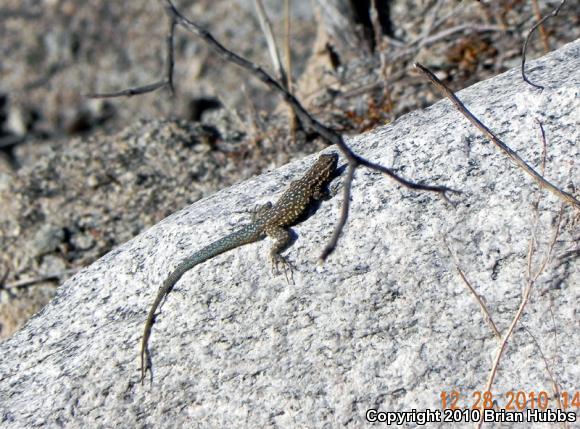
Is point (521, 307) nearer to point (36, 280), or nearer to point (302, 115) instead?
point (302, 115)

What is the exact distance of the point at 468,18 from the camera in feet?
24.4

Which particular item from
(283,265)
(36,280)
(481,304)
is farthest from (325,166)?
(36,280)

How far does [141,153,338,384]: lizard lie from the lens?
3943mm

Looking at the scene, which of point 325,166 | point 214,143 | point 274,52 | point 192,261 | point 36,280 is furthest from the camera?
point 214,143

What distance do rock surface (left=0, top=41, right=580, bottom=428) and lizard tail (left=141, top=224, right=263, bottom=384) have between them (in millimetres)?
46

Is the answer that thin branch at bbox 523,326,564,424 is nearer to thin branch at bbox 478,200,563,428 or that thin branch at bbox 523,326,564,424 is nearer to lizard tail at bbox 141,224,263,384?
thin branch at bbox 478,200,563,428

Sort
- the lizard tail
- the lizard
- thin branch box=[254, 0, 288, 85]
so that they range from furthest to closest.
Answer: thin branch box=[254, 0, 288, 85], the lizard, the lizard tail

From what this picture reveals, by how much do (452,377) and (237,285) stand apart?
3.81ft

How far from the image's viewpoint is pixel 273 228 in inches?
160

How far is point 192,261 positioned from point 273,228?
0.46 meters

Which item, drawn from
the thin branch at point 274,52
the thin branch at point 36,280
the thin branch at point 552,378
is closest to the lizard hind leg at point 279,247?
the thin branch at point 552,378

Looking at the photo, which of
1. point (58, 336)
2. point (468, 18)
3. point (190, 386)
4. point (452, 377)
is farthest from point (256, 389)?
point (468, 18)

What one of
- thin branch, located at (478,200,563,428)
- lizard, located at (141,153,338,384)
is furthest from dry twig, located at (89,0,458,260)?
lizard, located at (141,153,338,384)

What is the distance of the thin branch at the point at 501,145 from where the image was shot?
3.54 metres
